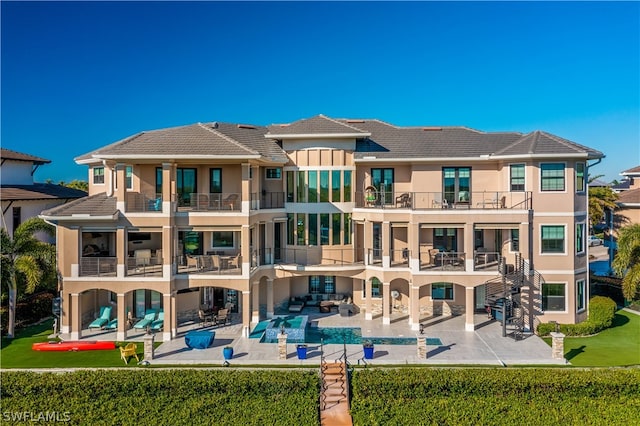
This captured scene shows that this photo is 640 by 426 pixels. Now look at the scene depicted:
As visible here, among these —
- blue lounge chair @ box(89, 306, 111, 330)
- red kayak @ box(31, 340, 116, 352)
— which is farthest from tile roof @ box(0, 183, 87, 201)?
red kayak @ box(31, 340, 116, 352)

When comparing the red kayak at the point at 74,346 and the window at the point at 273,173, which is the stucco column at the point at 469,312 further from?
the red kayak at the point at 74,346

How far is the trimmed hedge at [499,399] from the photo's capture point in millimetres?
14117

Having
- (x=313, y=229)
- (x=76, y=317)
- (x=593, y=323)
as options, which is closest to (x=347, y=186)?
(x=313, y=229)

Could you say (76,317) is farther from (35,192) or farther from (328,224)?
(35,192)

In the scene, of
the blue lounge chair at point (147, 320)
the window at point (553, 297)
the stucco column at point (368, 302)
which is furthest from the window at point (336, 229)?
the window at point (553, 297)

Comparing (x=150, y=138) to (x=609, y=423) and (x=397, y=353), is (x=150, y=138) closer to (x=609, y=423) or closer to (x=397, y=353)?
(x=397, y=353)

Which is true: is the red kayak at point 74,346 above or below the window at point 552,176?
below

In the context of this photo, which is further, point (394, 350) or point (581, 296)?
point (581, 296)

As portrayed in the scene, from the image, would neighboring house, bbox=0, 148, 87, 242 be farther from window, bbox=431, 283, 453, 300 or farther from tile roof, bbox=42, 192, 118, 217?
window, bbox=431, 283, 453, 300

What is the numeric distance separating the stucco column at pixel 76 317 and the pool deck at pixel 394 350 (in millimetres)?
4621

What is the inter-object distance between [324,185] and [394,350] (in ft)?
34.4

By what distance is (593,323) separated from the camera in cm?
2178

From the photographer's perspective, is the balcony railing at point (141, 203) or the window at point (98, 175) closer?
the balcony railing at point (141, 203)

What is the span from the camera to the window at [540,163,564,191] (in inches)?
871
